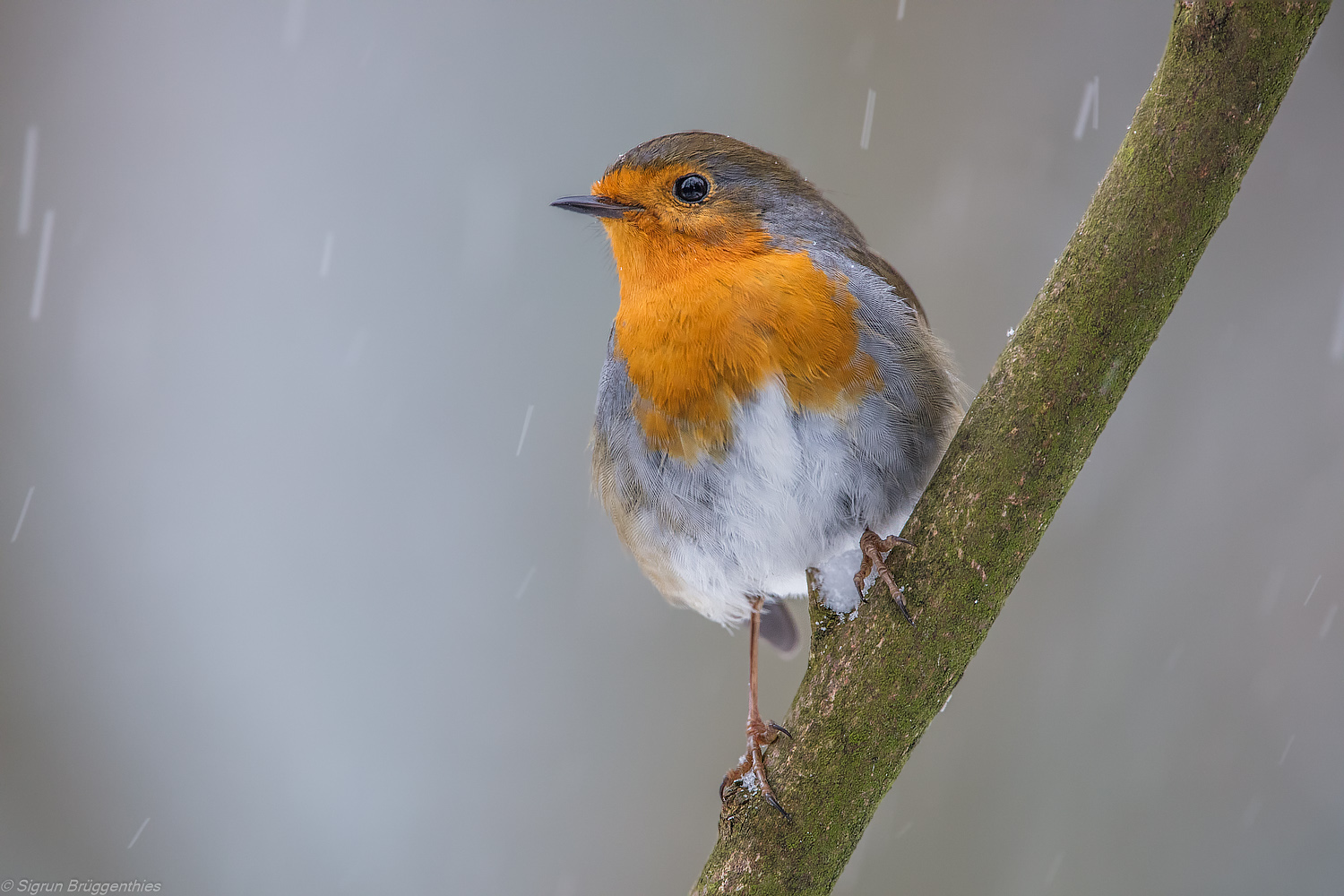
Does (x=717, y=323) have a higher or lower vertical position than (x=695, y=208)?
lower

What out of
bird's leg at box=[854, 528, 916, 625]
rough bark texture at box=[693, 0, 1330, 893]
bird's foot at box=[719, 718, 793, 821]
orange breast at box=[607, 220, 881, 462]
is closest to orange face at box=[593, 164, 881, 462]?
orange breast at box=[607, 220, 881, 462]

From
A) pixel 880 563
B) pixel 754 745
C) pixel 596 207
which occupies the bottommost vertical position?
pixel 754 745

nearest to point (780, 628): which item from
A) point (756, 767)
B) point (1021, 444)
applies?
point (756, 767)

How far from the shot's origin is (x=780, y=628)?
→ 3311 mm

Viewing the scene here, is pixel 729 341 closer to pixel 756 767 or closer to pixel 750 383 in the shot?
pixel 750 383

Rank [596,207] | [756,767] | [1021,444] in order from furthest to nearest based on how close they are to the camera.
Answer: [596,207] → [756,767] → [1021,444]

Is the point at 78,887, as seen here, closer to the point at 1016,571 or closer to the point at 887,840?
the point at 887,840

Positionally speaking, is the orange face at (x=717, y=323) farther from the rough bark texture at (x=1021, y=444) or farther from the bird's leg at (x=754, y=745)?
the bird's leg at (x=754, y=745)

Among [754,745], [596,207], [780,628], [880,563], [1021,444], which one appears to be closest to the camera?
[1021,444]

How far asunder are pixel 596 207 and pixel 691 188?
25cm

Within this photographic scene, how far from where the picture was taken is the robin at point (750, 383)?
2.27m

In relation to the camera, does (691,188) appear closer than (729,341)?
No

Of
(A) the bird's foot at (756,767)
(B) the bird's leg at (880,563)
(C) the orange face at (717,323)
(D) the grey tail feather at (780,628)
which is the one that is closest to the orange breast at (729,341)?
(C) the orange face at (717,323)

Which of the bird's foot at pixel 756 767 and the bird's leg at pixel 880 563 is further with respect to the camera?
the bird's foot at pixel 756 767
